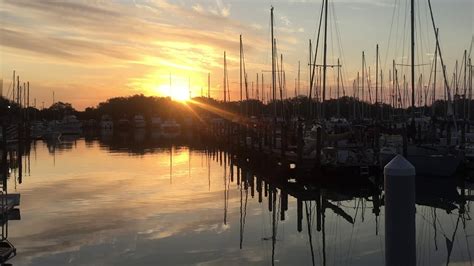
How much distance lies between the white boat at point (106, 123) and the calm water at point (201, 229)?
501ft

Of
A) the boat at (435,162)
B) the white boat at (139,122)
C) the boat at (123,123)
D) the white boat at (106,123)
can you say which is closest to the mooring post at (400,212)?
the boat at (435,162)

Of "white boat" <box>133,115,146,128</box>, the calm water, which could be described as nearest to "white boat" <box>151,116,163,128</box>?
"white boat" <box>133,115,146,128</box>

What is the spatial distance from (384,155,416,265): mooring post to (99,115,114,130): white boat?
178214mm

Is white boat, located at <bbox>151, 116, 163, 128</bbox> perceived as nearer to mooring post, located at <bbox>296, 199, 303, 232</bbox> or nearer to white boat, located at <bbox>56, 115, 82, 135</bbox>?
white boat, located at <bbox>56, 115, 82, 135</bbox>

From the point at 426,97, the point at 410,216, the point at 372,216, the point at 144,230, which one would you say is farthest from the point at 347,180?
the point at 426,97

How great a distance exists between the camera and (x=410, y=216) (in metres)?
5.05

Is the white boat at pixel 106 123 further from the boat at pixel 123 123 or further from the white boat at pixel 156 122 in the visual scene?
the white boat at pixel 156 122

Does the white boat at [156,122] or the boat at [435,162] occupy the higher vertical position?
the white boat at [156,122]

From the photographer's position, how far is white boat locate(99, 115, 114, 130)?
179 m

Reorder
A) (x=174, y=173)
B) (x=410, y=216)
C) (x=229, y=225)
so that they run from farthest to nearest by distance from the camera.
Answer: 1. (x=174, y=173)
2. (x=229, y=225)
3. (x=410, y=216)

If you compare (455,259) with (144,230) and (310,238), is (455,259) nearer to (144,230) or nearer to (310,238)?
(310,238)

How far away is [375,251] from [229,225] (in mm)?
5418

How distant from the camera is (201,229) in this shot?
1733 centimetres

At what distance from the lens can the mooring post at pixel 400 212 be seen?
16.5 feet
